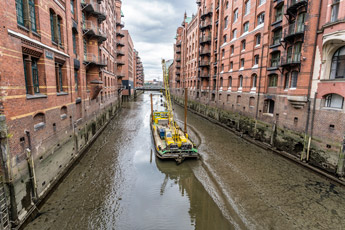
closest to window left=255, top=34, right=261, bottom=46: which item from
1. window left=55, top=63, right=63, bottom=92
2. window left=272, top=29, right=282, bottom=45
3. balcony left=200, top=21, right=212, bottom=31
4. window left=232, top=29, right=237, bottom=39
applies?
window left=272, top=29, right=282, bottom=45

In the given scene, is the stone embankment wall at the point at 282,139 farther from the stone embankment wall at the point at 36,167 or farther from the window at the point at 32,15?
→ the window at the point at 32,15

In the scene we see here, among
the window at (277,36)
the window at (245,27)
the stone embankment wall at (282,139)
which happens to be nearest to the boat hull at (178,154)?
the stone embankment wall at (282,139)

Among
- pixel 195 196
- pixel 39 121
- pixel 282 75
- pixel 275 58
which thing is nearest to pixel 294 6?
pixel 275 58

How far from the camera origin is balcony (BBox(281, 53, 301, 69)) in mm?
12534

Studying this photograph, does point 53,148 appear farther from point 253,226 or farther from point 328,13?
point 328,13

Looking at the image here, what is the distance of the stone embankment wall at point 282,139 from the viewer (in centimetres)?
1044

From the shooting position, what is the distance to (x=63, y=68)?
1216cm

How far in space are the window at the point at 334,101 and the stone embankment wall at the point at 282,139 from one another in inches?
86.7

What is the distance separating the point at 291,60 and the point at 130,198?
14.1m

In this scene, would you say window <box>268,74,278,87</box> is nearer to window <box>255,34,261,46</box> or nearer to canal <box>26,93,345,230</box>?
window <box>255,34,261,46</box>

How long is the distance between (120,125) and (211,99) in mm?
15363

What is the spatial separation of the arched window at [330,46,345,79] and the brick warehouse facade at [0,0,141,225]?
53.4 ft

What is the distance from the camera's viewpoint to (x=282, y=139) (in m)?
14.1

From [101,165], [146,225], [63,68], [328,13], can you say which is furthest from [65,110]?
A: [328,13]
